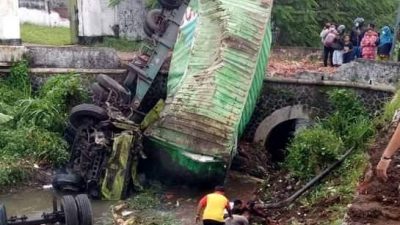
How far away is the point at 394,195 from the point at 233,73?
34.2 feet

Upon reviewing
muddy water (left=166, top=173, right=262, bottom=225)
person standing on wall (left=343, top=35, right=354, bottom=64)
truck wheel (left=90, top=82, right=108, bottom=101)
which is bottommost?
muddy water (left=166, top=173, right=262, bottom=225)

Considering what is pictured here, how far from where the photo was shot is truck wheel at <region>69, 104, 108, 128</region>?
16.0 metres

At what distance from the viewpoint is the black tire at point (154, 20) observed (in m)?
18.3

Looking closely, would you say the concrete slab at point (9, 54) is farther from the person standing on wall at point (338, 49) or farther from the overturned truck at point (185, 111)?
the person standing on wall at point (338, 49)

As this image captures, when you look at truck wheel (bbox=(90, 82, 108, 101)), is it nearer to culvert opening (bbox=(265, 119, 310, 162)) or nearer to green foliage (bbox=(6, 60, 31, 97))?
green foliage (bbox=(6, 60, 31, 97))

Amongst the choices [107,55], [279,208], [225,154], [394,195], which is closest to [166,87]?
[107,55]

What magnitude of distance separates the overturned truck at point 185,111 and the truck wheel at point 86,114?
0.02m

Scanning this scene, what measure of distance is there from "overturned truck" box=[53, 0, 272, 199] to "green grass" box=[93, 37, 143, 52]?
17.1 feet

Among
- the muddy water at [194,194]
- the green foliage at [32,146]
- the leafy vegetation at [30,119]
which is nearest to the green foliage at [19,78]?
the leafy vegetation at [30,119]

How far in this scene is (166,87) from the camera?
62.5 feet

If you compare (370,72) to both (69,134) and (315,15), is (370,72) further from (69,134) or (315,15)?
(69,134)

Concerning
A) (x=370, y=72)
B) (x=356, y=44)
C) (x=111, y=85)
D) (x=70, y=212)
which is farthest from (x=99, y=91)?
(x=356, y=44)

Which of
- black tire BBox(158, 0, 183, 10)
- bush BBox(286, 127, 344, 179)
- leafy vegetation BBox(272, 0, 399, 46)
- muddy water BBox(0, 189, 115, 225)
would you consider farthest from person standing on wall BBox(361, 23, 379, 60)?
muddy water BBox(0, 189, 115, 225)

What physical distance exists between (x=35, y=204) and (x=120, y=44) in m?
9.74
